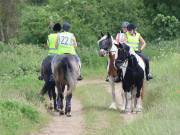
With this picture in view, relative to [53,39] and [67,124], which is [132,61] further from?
[67,124]

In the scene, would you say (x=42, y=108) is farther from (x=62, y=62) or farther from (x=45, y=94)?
(x=45, y=94)

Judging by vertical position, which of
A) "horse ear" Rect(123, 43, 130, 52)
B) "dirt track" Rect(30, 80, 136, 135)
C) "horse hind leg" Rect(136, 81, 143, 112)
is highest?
"horse ear" Rect(123, 43, 130, 52)

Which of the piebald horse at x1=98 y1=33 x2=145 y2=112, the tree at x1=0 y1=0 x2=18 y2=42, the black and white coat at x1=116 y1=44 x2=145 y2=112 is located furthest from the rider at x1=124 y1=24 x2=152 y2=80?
the tree at x1=0 y1=0 x2=18 y2=42

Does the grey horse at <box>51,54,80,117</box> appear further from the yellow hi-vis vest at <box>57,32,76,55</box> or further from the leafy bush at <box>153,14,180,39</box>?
the leafy bush at <box>153,14,180,39</box>

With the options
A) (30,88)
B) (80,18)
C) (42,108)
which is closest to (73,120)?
(42,108)

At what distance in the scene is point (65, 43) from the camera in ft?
54.8

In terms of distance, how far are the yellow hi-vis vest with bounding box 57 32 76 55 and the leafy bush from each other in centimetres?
3115

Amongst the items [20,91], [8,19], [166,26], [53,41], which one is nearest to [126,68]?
[53,41]

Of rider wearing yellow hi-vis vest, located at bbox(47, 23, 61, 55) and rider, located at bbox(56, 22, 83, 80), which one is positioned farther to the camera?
rider wearing yellow hi-vis vest, located at bbox(47, 23, 61, 55)

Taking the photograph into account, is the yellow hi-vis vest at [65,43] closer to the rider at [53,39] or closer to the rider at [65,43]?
the rider at [65,43]

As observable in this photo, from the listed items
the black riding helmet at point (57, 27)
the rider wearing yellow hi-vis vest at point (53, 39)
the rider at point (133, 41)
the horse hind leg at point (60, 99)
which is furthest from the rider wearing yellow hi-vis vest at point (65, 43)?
the rider at point (133, 41)

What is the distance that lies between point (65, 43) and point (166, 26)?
3199cm

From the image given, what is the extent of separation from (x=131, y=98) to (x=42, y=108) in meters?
2.72

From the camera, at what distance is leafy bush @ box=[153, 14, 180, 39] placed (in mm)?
47219
